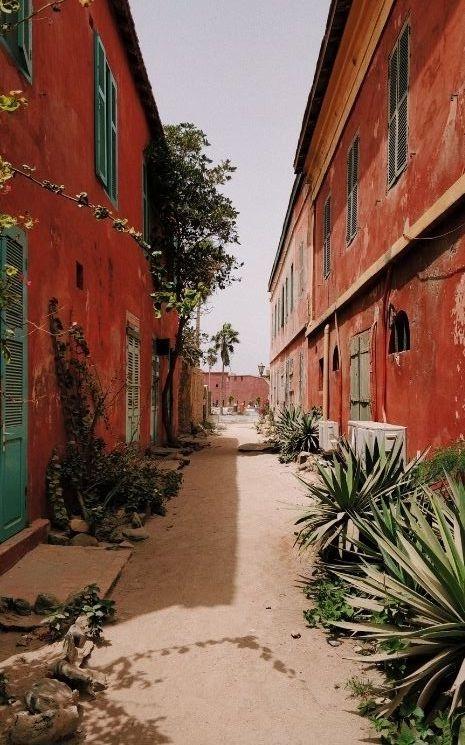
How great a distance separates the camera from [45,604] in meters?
3.52

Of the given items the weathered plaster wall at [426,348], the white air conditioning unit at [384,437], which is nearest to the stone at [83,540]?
the white air conditioning unit at [384,437]

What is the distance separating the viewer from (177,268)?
12969mm

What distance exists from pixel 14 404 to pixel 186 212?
29.6ft

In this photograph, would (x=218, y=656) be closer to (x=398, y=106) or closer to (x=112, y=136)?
(x=398, y=106)

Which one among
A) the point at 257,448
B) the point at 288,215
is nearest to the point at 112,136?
the point at 257,448

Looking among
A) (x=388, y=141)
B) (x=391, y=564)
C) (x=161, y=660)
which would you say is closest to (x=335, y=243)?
(x=388, y=141)

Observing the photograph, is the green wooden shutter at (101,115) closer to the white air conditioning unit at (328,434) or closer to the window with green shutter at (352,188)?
the window with green shutter at (352,188)

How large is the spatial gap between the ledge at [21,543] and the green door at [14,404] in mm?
71

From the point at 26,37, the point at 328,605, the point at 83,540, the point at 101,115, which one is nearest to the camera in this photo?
the point at 328,605

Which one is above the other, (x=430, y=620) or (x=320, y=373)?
(x=320, y=373)

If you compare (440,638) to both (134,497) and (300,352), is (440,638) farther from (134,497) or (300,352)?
(300,352)

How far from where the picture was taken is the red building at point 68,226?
14.5 ft

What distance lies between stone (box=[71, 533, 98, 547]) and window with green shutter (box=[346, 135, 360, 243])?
6.03 metres

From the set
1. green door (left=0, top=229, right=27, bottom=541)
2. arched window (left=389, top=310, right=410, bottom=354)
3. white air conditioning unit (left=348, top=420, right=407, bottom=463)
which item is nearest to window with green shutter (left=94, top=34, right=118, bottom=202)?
green door (left=0, top=229, right=27, bottom=541)
